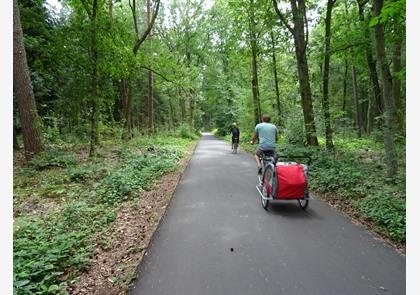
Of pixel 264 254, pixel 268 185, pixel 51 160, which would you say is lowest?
pixel 264 254

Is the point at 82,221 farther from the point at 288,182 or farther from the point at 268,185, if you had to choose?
the point at 288,182

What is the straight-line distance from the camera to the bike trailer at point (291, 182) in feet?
20.8

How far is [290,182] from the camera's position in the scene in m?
6.35

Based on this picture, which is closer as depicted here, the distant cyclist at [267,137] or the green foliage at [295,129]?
the distant cyclist at [267,137]

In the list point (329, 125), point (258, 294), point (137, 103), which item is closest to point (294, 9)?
point (329, 125)

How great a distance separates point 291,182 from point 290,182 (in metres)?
0.02

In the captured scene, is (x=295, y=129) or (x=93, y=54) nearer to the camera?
(x=93, y=54)

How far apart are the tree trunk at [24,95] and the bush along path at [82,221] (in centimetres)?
65

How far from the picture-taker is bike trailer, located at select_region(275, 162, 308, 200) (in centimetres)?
635

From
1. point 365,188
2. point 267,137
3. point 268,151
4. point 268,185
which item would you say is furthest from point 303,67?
point 268,185

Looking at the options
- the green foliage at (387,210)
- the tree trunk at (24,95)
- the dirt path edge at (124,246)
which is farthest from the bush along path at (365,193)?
the tree trunk at (24,95)

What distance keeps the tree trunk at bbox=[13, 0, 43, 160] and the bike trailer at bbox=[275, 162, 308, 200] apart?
9.21 m

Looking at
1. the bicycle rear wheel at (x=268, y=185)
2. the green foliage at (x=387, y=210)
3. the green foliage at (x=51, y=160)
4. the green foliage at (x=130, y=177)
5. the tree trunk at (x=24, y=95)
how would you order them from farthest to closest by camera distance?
the green foliage at (x=51, y=160), the tree trunk at (x=24, y=95), the green foliage at (x=130, y=177), the bicycle rear wheel at (x=268, y=185), the green foliage at (x=387, y=210)

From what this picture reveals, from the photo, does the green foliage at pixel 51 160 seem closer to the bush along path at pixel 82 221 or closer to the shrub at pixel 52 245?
the bush along path at pixel 82 221
